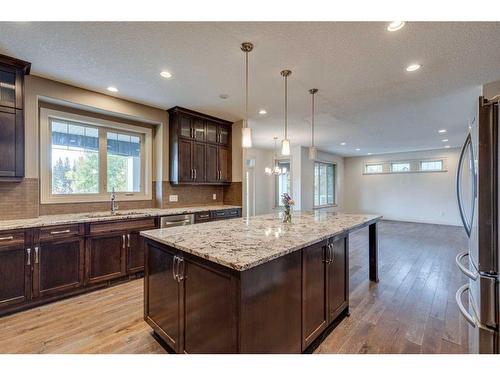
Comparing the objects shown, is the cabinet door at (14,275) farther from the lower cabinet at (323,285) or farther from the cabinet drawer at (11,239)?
Result: the lower cabinet at (323,285)

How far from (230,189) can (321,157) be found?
4795 millimetres

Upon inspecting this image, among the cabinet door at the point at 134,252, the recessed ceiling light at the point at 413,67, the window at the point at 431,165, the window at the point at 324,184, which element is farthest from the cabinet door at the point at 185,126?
the window at the point at 431,165

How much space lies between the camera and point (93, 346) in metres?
1.85

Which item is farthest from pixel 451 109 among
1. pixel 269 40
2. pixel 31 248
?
pixel 31 248

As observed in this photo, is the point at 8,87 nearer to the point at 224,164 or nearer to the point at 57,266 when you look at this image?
the point at 57,266

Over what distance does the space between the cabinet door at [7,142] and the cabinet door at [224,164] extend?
113 inches

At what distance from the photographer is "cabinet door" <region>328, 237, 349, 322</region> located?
2004 mm

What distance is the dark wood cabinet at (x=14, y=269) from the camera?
7.47 ft

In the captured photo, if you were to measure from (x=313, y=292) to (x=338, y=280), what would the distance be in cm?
50

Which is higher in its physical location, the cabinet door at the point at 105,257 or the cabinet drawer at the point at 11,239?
the cabinet drawer at the point at 11,239

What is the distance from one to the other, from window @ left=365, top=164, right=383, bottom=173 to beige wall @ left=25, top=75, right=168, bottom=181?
8067 mm

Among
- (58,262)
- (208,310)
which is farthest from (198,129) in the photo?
(208,310)

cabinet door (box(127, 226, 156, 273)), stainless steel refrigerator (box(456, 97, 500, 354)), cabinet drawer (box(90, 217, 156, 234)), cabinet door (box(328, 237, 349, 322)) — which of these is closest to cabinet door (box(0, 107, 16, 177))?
cabinet drawer (box(90, 217, 156, 234))

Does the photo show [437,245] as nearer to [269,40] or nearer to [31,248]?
[269,40]
